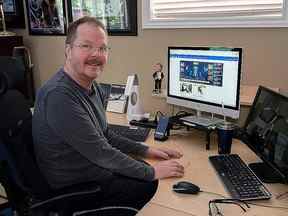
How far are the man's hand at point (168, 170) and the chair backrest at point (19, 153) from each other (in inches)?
17.2

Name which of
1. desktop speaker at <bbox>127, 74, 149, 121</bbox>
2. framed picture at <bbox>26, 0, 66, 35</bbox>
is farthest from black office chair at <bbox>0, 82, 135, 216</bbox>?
framed picture at <bbox>26, 0, 66, 35</bbox>

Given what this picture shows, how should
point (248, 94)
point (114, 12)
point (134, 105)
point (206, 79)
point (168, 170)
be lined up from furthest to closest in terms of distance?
1. point (114, 12)
2. point (134, 105)
3. point (248, 94)
4. point (206, 79)
5. point (168, 170)

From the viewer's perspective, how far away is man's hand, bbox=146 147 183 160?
1.55m

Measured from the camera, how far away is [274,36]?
1.82 m

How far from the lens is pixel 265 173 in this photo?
4.47 ft

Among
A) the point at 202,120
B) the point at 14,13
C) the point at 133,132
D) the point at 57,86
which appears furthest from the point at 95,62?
the point at 14,13

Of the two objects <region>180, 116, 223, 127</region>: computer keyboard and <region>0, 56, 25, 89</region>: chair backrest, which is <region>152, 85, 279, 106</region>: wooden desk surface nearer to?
<region>180, 116, 223, 127</region>: computer keyboard

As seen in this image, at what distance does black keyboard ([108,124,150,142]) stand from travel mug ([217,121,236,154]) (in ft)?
1.39

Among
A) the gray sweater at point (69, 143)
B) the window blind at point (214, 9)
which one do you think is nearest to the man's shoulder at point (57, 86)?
the gray sweater at point (69, 143)

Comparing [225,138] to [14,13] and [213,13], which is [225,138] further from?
[14,13]

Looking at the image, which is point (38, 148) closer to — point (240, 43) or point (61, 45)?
point (240, 43)

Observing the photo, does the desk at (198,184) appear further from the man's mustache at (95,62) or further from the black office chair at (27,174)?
the man's mustache at (95,62)

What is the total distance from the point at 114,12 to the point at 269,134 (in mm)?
1458

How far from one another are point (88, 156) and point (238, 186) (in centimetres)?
59
